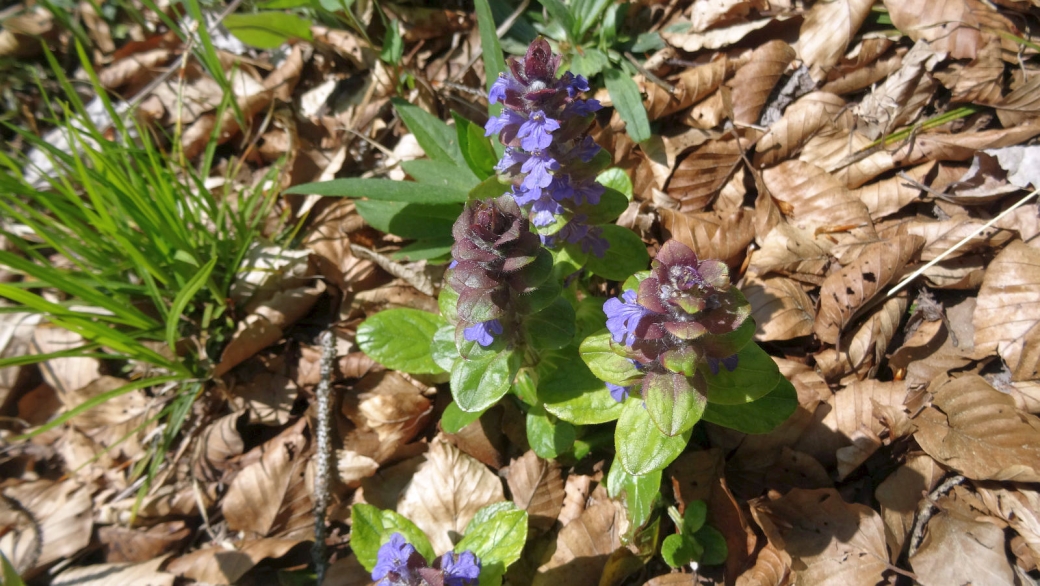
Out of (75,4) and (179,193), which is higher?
(75,4)

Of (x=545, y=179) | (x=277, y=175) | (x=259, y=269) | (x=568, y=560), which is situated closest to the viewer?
(x=545, y=179)

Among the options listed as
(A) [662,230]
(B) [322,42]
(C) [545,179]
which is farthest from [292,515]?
(B) [322,42]

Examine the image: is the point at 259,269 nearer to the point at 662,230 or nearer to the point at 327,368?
the point at 327,368

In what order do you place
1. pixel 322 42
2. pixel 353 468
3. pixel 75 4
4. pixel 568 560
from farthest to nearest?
pixel 75 4, pixel 322 42, pixel 353 468, pixel 568 560

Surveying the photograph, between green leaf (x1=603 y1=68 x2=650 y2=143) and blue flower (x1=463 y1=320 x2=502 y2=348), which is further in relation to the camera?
green leaf (x1=603 y1=68 x2=650 y2=143)

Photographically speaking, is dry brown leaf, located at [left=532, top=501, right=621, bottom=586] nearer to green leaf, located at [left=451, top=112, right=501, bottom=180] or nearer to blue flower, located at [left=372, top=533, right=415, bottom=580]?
blue flower, located at [left=372, top=533, right=415, bottom=580]

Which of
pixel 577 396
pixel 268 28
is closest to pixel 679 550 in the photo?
pixel 577 396

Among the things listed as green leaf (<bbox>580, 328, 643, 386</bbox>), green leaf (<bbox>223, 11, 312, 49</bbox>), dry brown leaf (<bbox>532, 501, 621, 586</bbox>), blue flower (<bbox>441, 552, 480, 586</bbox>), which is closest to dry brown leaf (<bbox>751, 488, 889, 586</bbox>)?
dry brown leaf (<bbox>532, 501, 621, 586</bbox>)
